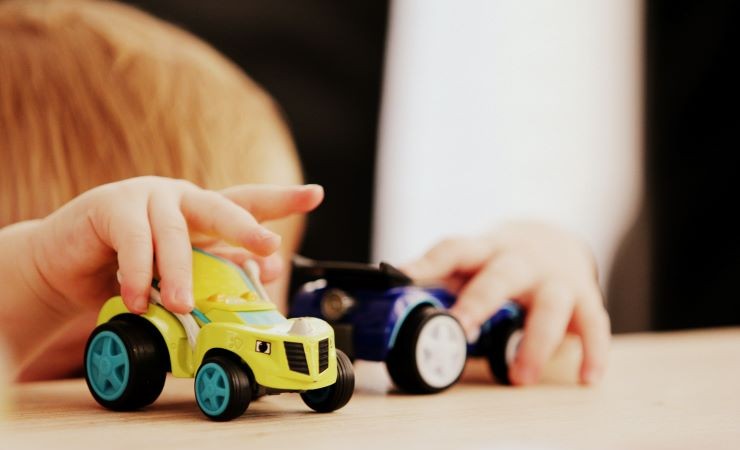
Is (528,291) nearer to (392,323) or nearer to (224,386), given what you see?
(392,323)

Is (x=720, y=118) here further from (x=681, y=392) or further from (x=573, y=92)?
(x=681, y=392)

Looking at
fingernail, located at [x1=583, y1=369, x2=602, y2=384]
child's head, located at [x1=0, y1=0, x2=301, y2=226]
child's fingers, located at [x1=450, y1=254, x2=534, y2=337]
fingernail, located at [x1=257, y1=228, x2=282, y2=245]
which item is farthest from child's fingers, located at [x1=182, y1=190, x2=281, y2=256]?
child's head, located at [x1=0, y1=0, x2=301, y2=226]

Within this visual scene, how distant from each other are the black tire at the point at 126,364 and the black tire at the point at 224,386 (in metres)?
0.04

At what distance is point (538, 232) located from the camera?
1059 mm

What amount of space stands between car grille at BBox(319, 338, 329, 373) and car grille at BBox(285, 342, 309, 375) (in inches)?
0.6

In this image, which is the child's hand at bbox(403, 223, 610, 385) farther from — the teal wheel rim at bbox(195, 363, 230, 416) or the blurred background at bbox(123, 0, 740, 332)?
the blurred background at bbox(123, 0, 740, 332)

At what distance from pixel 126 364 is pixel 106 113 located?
2.67 ft

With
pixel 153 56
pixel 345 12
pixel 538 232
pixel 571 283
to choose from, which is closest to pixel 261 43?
pixel 345 12

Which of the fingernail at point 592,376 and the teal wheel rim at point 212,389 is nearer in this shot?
the teal wheel rim at point 212,389

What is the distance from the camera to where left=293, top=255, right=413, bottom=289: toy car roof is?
70cm

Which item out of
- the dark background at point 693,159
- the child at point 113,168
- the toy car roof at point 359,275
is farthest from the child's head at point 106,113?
the dark background at point 693,159

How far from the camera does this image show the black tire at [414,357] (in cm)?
65

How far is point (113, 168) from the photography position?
1174mm

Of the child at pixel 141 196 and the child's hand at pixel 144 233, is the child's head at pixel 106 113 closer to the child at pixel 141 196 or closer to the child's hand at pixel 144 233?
the child at pixel 141 196
